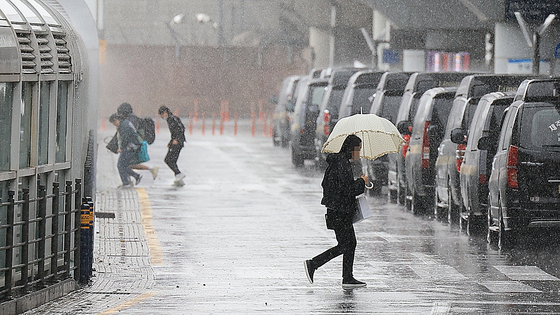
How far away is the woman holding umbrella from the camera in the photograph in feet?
39.2

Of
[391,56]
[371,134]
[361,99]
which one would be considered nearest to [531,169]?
[371,134]

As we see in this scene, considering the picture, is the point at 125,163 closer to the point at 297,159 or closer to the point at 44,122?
the point at 297,159

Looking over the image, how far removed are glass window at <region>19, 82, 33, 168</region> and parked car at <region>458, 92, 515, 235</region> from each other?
6.62m

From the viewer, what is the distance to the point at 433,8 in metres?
43.9

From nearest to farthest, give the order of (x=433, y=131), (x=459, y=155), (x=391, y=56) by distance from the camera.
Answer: (x=459, y=155) < (x=433, y=131) < (x=391, y=56)

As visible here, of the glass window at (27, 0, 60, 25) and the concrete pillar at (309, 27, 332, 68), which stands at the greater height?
the concrete pillar at (309, 27, 332, 68)

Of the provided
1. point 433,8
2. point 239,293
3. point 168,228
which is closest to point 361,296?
point 239,293

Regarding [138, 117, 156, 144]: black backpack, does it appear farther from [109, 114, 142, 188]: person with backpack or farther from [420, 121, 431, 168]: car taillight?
[420, 121, 431, 168]: car taillight

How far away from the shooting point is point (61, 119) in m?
11.9

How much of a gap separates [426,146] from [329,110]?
27.1 ft

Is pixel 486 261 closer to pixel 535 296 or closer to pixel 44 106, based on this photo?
pixel 535 296

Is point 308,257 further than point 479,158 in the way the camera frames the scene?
No

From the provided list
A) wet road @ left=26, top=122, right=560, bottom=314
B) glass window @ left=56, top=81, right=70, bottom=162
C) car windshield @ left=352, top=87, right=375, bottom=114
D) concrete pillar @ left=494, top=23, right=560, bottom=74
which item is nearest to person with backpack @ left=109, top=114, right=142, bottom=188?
wet road @ left=26, top=122, right=560, bottom=314

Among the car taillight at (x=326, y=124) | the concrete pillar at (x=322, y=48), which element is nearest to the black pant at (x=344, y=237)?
the car taillight at (x=326, y=124)
